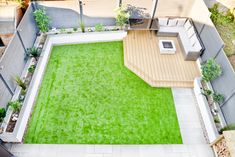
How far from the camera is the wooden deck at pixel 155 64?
12.3 meters

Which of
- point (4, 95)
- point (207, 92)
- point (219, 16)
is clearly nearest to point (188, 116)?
point (207, 92)

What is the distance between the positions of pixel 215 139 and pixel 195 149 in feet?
3.40

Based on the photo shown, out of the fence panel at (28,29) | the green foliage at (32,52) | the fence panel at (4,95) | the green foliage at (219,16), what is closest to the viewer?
the fence panel at (4,95)

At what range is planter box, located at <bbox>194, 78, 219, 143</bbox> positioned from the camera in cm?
986

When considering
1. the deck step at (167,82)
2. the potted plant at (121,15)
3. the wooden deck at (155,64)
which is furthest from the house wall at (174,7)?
the deck step at (167,82)

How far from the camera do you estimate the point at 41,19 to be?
42.0ft

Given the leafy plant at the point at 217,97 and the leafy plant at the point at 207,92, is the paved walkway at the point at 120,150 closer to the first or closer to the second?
the leafy plant at the point at 217,97

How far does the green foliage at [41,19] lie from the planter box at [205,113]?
10.1 meters

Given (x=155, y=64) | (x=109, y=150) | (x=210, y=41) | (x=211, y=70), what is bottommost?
(x=109, y=150)

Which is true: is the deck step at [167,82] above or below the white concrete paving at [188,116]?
above

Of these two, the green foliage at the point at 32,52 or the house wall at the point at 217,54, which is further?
the green foliage at the point at 32,52

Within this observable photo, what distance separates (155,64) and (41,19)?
788 centimetres

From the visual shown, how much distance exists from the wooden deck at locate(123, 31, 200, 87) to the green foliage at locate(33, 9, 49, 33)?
17.8 feet

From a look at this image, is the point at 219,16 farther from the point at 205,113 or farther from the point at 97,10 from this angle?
the point at 97,10
